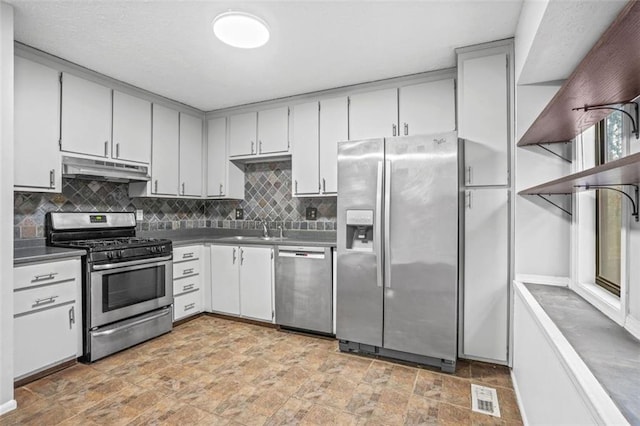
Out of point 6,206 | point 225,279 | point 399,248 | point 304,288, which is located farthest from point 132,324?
point 399,248

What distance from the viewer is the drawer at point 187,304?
349 centimetres

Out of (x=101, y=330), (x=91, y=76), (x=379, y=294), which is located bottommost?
(x=101, y=330)

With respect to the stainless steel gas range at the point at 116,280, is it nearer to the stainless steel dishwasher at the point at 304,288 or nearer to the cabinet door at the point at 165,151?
the cabinet door at the point at 165,151

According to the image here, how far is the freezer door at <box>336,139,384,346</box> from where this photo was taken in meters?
2.71

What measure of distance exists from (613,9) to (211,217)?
4.33 m

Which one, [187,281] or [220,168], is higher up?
[220,168]

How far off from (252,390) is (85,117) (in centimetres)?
273

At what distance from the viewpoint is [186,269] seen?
3623mm

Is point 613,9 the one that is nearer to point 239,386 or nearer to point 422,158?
point 422,158

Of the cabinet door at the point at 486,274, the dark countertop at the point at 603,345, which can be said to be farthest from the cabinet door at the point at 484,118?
the dark countertop at the point at 603,345

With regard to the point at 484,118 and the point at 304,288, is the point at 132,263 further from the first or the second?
the point at 484,118

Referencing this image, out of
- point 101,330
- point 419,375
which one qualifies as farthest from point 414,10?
point 101,330

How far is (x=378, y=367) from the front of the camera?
2.61 m

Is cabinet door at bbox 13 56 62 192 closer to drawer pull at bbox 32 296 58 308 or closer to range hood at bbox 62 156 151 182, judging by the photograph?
range hood at bbox 62 156 151 182
